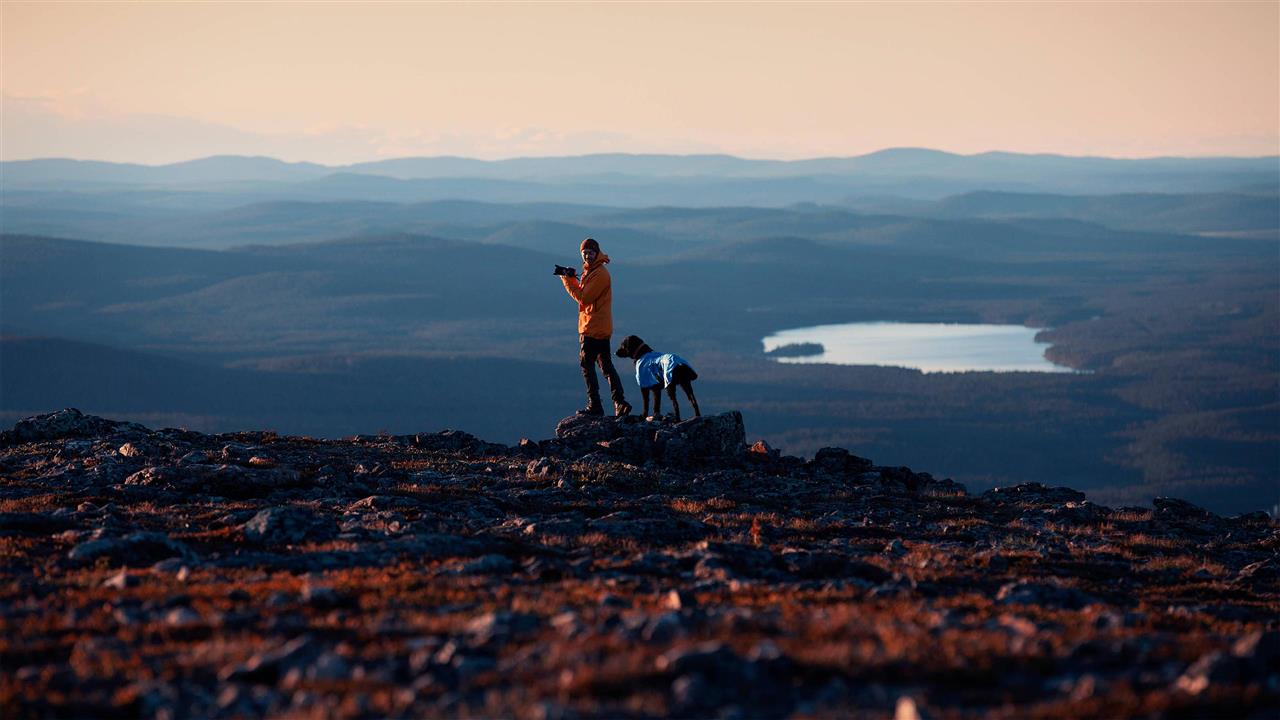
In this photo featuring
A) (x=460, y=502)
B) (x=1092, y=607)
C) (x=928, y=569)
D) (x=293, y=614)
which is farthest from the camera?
(x=460, y=502)

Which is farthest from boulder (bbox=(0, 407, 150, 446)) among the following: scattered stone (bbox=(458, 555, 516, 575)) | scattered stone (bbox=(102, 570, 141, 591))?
scattered stone (bbox=(458, 555, 516, 575))

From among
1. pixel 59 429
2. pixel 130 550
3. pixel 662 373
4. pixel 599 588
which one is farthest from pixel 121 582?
pixel 59 429

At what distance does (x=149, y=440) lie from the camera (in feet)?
95.0

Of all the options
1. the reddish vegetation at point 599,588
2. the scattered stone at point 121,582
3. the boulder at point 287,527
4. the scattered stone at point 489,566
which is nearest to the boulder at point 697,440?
the reddish vegetation at point 599,588

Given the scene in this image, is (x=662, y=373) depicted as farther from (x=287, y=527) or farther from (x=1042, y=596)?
(x=1042, y=596)

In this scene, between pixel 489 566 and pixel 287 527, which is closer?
pixel 489 566

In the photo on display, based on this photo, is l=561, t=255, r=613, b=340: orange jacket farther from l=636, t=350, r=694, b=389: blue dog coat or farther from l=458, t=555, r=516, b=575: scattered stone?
l=458, t=555, r=516, b=575: scattered stone

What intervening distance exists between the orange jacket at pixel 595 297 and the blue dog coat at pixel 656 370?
3.22 feet

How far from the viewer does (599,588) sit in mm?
14555

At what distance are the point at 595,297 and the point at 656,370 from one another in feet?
6.34

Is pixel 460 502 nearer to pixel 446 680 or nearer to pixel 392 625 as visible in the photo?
pixel 392 625

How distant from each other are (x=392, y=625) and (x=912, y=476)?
19971 mm

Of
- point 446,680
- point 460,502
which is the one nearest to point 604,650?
point 446,680

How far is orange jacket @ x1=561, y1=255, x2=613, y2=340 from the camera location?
26.5 meters
